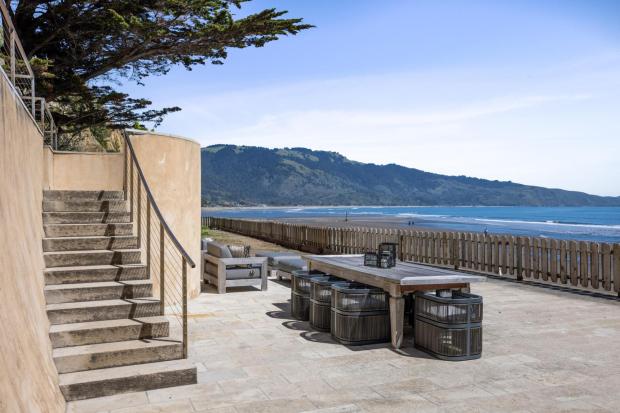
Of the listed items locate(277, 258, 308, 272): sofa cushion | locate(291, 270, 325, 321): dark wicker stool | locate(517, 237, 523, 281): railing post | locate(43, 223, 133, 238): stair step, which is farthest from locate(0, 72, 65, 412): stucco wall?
locate(517, 237, 523, 281): railing post

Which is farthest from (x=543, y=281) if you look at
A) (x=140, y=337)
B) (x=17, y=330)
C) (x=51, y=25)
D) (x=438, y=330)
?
Result: (x=51, y=25)

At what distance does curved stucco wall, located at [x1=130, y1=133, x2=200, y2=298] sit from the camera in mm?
8516

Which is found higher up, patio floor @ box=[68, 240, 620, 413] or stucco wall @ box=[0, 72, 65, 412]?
stucco wall @ box=[0, 72, 65, 412]

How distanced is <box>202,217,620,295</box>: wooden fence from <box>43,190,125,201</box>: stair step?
9038mm

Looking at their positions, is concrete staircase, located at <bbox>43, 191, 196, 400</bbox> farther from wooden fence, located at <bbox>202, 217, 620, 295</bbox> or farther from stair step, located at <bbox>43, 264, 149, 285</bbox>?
wooden fence, located at <bbox>202, 217, 620, 295</bbox>

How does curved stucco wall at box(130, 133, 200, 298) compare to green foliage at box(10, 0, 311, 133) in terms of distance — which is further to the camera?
green foliage at box(10, 0, 311, 133)

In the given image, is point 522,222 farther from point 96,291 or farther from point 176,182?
point 96,291

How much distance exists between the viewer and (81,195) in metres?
8.05

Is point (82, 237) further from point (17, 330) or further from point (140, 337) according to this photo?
point (17, 330)

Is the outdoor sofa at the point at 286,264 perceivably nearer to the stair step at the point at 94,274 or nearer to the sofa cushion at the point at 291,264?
the sofa cushion at the point at 291,264

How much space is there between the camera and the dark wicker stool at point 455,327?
5.72 m

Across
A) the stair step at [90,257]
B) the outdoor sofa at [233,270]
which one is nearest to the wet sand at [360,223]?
the outdoor sofa at [233,270]

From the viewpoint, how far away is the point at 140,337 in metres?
5.61

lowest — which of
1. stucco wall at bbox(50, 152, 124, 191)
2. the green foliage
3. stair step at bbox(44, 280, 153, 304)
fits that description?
stair step at bbox(44, 280, 153, 304)
